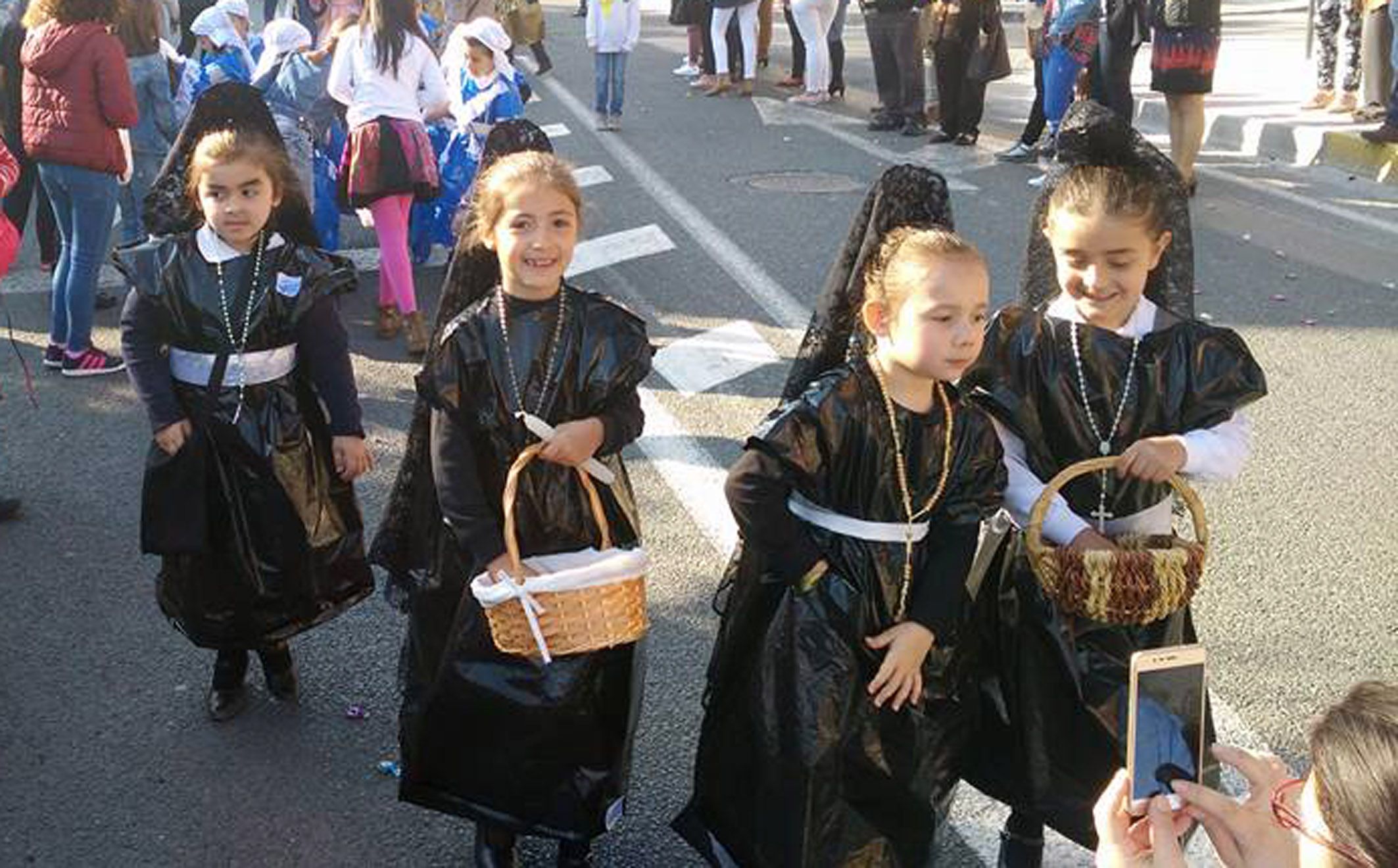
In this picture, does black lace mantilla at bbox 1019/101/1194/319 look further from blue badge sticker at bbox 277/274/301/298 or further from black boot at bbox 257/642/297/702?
black boot at bbox 257/642/297/702

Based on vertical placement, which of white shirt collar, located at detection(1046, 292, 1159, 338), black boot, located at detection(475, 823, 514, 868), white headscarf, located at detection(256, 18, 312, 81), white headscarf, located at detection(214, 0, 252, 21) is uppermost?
white headscarf, located at detection(214, 0, 252, 21)

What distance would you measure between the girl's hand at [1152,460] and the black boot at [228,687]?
96.4 inches

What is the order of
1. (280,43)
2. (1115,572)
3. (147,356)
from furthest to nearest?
(280,43) < (147,356) < (1115,572)

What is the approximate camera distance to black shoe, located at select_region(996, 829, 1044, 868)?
343 cm

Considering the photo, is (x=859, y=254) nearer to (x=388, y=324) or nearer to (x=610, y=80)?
(x=388, y=324)

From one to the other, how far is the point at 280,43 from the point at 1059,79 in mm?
5766

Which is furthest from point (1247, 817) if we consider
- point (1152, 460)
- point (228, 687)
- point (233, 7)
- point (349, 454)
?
point (233, 7)

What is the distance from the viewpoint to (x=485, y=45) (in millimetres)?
8422

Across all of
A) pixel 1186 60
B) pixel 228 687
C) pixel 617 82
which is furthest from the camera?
pixel 617 82

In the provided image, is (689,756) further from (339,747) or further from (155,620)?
(155,620)

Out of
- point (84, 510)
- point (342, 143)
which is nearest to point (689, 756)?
point (84, 510)

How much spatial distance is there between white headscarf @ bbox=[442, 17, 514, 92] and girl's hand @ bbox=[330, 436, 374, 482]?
16.0 ft

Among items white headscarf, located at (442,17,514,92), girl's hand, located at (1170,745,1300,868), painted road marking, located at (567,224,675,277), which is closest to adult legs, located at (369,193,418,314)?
white headscarf, located at (442,17,514,92)

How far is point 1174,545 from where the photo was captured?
122 inches
